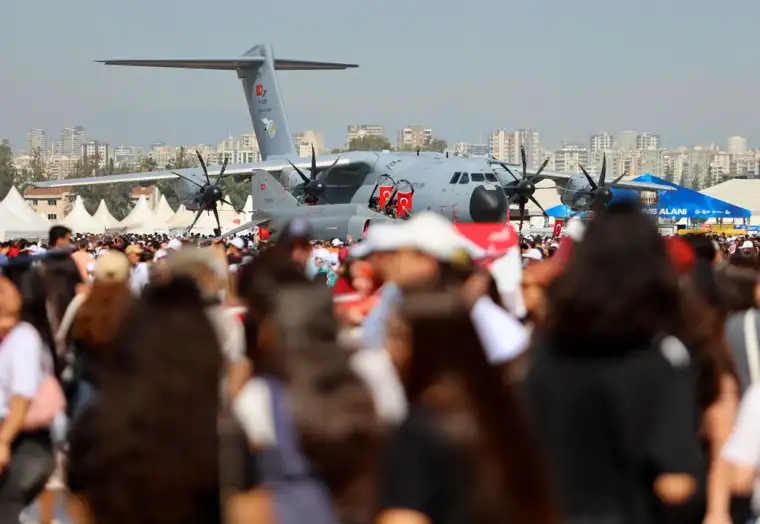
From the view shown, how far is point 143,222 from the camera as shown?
2867 inches

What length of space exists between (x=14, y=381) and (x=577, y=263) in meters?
2.77

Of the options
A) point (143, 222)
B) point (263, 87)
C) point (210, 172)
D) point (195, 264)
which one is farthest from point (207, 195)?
point (143, 222)

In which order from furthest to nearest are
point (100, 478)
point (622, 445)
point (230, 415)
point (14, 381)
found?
point (14, 381)
point (622, 445)
point (230, 415)
point (100, 478)

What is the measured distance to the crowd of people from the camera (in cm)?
297

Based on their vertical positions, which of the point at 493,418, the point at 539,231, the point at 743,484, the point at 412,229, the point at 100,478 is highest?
the point at 412,229

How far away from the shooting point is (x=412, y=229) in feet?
12.6

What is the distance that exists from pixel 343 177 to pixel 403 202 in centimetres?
478

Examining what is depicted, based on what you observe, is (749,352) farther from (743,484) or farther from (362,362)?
(362,362)

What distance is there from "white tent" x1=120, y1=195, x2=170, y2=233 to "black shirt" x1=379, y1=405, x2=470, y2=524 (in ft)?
225

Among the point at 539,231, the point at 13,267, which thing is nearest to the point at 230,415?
the point at 13,267

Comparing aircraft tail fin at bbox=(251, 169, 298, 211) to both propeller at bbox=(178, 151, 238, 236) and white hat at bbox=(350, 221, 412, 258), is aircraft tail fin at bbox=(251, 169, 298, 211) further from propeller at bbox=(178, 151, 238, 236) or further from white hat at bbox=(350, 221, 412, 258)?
white hat at bbox=(350, 221, 412, 258)

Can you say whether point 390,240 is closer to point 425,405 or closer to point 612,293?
point 612,293

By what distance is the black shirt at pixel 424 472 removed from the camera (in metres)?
2.92

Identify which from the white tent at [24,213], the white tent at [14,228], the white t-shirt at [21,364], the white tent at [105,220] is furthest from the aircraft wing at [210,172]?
the white t-shirt at [21,364]
